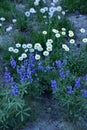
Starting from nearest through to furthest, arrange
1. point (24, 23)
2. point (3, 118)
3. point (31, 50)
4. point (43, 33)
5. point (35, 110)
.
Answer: point (3, 118) < point (35, 110) < point (31, 50) < point (43, 33) < point (24, 23)

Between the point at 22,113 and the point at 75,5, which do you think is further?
the point at 75,5

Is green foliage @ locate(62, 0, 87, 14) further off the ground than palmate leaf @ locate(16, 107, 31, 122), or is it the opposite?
green foliage @ locate(62, 0, 87, 14)

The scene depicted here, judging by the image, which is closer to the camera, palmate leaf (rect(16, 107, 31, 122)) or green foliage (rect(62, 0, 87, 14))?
palmate leaf (rect(16, 107, 31, 122))

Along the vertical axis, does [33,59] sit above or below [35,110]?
above

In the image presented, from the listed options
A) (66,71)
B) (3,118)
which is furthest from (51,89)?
(3,118)

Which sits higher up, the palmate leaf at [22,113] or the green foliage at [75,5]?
the green foliage at [75,5]

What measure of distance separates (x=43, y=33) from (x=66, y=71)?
1.10 meters

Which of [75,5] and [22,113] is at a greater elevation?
[75,5]

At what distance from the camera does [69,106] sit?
4.56 m

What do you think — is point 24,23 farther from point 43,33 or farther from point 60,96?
point 60,96

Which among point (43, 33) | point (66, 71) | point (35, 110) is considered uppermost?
point (43, 33)

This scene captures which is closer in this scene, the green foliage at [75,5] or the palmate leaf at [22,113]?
the palmate leaf at [22,113]

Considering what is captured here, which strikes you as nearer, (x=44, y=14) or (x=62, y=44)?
(x=62, y=44)

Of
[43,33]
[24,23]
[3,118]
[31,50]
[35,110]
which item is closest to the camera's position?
[3,118]
